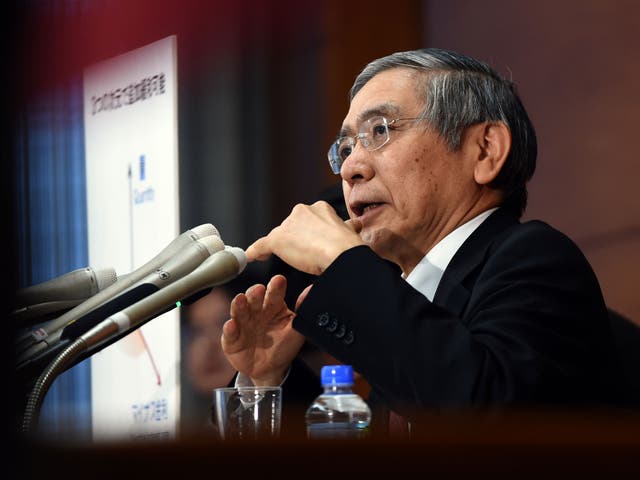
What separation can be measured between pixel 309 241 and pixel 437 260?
0.35 meters

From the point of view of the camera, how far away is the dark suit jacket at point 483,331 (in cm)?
113

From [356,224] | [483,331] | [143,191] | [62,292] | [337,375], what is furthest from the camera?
[143,191]

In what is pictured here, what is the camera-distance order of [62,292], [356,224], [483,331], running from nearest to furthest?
[62,292] → [483,331] → [356,224]

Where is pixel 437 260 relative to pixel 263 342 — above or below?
above

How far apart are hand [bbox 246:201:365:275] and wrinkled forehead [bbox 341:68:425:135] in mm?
325

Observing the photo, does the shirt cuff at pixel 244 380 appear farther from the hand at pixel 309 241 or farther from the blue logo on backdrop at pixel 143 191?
the blue logo on backdrop at pixel 143 191

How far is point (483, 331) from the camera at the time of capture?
3.98 ft

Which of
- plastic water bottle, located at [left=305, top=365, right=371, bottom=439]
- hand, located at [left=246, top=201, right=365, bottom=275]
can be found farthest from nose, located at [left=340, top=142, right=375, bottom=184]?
plastic water bottle, located at [left=305, top=365, right=371, bottom=439]

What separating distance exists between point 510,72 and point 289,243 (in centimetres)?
125

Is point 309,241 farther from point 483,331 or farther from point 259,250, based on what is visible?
point 483,331

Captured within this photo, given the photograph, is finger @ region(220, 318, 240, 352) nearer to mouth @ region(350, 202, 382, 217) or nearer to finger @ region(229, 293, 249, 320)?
finger @ region(229, 293, 249, 320)

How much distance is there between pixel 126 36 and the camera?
11.3 feet

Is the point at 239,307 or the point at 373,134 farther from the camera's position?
the point at 373,134

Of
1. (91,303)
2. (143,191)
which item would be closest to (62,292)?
(91,303)
